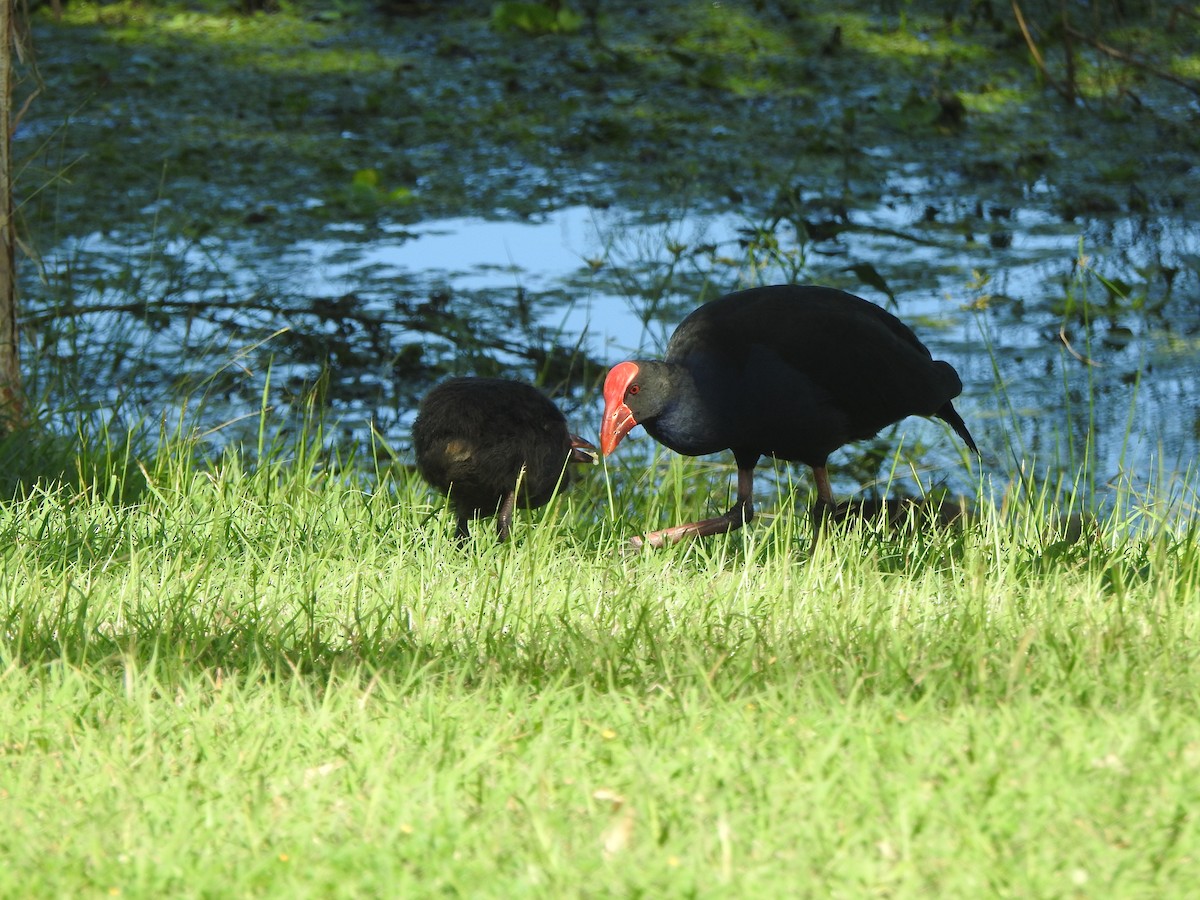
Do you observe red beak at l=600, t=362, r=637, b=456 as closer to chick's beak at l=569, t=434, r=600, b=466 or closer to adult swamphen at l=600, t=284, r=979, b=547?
adult swamphen at l=600, t=284, r=979, b=547

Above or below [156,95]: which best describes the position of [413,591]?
below

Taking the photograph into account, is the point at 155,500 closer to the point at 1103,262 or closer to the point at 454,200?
the point at 454,200

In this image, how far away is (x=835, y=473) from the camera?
6.43m

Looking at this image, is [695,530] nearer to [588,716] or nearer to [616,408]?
[616,408]

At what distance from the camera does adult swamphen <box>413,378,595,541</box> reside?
4.48m

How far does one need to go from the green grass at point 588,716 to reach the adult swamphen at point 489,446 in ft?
0.81

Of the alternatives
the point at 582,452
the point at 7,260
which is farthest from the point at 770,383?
the point at 7,260

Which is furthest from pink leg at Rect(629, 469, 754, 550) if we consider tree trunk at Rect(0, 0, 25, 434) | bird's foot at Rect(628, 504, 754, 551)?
tree trunk at Rect(0, 0, 25, 434)

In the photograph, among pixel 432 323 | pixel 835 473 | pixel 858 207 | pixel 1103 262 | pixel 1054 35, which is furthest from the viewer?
pixel 1054 35

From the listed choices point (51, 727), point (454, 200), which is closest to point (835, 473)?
point (454, 200)

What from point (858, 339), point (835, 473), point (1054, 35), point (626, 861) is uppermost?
point (1054, 35)

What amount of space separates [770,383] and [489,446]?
2.75 feet

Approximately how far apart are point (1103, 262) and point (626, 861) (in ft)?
19.4

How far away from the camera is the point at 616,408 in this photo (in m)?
4.38
